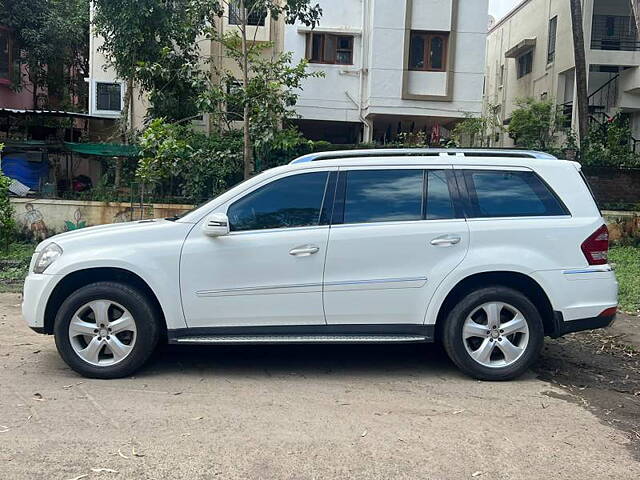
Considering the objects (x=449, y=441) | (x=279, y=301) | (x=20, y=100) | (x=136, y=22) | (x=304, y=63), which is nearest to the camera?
(x=449, y=441)

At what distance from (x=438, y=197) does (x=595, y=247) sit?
4.56 ft

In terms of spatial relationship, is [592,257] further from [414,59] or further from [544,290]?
[414,59]

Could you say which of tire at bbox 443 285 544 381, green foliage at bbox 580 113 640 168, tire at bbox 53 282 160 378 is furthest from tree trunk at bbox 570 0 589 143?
tire at bbox 53 282 160 378

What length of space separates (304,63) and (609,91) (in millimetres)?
14056

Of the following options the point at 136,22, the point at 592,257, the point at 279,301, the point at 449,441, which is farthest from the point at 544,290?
the point at 136,22

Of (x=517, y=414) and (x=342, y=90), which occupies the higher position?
(x=342, y=90)

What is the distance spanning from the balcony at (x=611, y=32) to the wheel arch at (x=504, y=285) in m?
18.8

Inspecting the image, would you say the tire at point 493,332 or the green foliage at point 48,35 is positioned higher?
the green foliage at point 48,35

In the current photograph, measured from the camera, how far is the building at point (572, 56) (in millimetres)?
20641

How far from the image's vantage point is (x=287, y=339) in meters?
5.37

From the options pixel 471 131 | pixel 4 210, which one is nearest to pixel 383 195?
pixel 4 210

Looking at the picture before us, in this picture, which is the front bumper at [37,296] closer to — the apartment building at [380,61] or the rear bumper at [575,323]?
the rear bumper at [575,323]

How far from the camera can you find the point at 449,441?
4242 mm

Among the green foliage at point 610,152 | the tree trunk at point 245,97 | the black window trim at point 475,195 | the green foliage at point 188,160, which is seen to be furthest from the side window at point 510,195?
the green foliage at point 610,152
